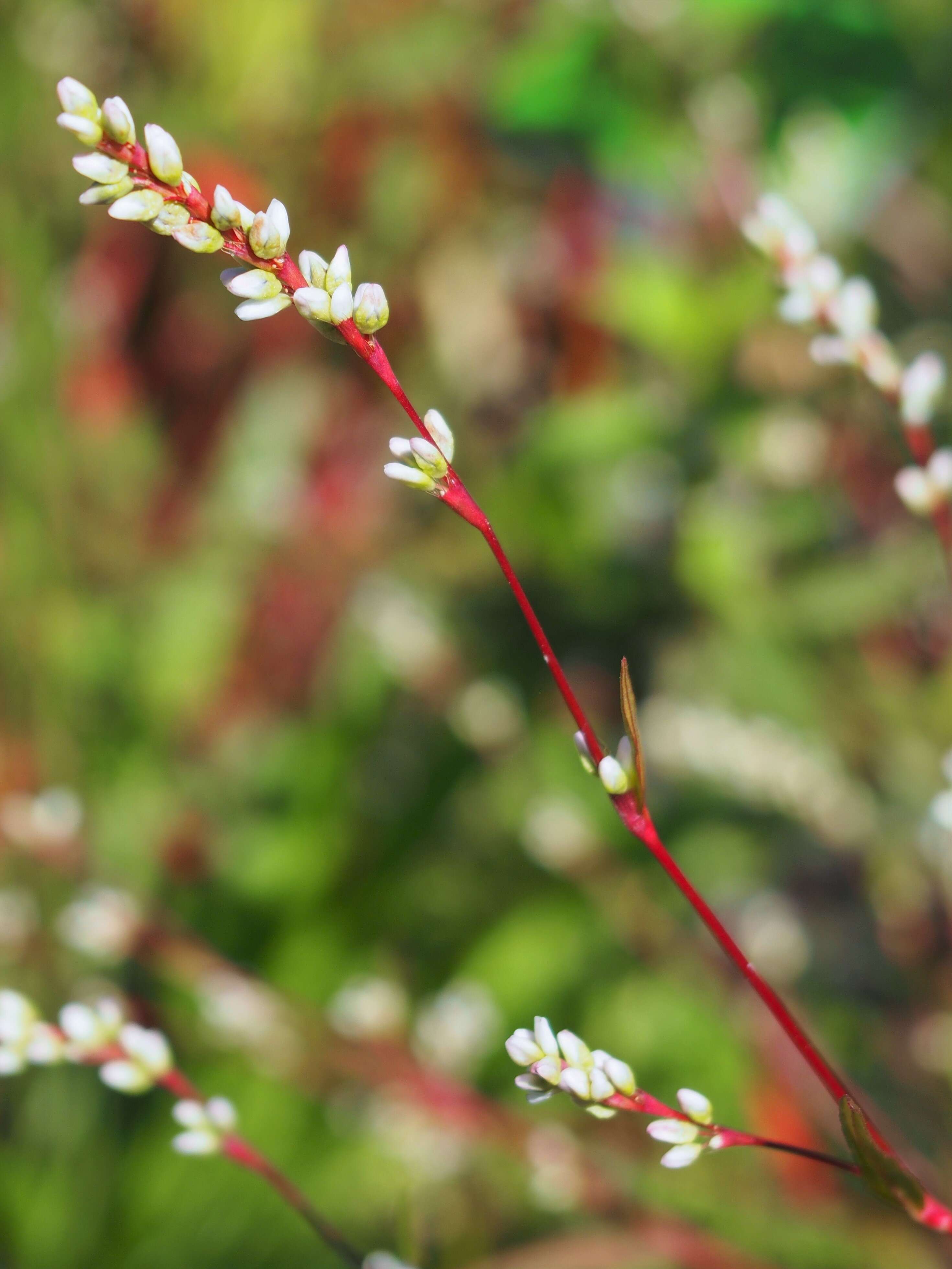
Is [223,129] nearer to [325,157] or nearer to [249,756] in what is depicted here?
[325,157]

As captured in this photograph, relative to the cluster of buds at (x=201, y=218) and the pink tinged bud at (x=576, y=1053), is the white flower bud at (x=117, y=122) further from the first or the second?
the pink tinged bud at (x=576, y=1053)

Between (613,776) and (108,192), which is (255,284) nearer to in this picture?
(108,192)

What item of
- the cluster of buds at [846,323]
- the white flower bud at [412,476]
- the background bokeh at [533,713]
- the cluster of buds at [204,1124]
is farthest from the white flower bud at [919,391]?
the cluster of buds at [204,1124]

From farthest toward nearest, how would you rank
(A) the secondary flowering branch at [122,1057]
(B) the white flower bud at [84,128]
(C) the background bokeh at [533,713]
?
1. (C) the background bokeh at [533,713]
2. (A) the secondary flowering branch at [122,1057]
3. (B) the white flower bud at [84,128]

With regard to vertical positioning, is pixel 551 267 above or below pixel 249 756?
above

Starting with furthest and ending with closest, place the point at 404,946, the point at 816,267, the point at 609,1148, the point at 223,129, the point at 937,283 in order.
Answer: the point at 223,129, the point at 937,283, the point at 404,946, the point at 609,1148, the point at 816,267

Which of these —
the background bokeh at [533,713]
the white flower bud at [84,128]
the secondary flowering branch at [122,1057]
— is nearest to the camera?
the white flower bud at [84,128]

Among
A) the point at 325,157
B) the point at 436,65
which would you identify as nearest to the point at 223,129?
the point at 325,157

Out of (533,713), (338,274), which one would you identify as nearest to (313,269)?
(338,274)
